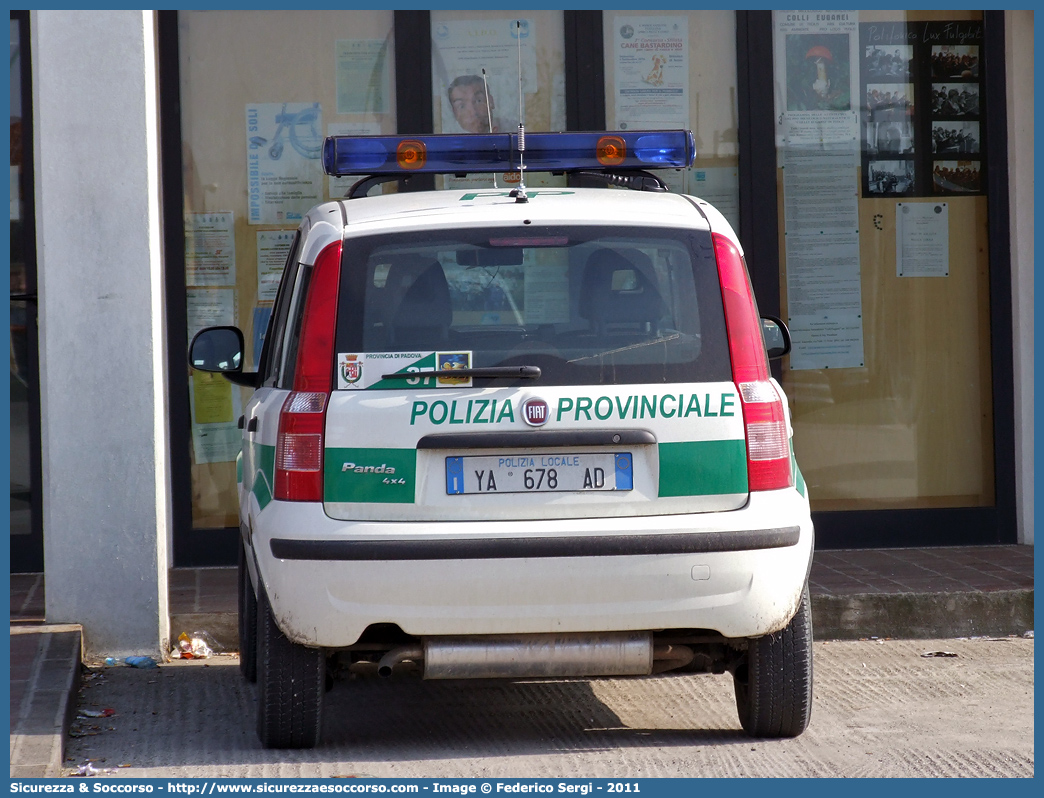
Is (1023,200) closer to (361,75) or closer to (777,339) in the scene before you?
(777,339)

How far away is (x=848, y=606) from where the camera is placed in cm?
650

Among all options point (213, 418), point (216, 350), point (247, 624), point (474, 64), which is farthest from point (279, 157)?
point (247, 624)

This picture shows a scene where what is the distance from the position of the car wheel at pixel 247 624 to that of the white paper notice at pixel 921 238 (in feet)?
15.6

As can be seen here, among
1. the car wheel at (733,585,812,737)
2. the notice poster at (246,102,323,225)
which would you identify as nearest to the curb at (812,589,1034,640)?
the car wheel at (733,585,812,737)

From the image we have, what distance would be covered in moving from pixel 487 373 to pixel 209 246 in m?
4.43

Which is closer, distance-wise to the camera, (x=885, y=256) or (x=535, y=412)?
(x=535, y=412)

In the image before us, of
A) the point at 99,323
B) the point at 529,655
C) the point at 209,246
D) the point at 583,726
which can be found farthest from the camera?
the point at 209,246

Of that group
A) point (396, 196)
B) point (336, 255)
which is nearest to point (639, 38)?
point (396, 196)

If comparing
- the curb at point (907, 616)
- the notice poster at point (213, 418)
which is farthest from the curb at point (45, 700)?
the curb at point (907, 616)

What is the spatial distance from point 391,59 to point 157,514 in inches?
136

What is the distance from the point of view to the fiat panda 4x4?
4.06 meters

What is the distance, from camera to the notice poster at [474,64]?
26.8 ft

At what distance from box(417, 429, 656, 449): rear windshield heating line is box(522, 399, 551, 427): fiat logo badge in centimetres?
3

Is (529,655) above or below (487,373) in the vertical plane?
below
